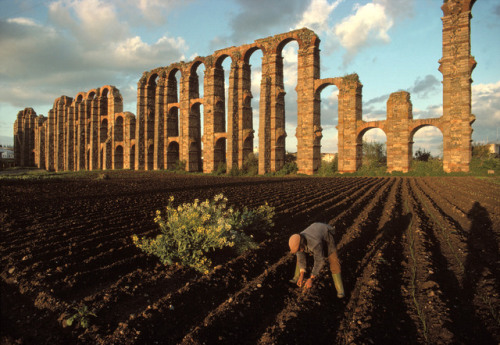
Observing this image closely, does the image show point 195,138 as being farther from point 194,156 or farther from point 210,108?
point 210,108

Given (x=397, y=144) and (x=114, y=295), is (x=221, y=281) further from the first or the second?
(x=397, y=144)

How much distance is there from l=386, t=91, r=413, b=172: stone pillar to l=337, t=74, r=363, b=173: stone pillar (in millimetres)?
2384

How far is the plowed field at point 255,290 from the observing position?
11.0ft

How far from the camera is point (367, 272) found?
16.2ft

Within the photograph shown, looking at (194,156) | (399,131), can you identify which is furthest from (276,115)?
(194,156)

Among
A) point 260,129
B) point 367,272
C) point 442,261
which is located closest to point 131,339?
point 367,272

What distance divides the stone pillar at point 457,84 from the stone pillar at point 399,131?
2527mm

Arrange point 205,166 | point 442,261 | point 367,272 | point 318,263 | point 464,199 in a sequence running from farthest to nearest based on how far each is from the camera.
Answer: point 205,166
point 464,199
point 442,261
point 367,272
point 318,263

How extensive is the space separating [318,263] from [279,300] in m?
0.74

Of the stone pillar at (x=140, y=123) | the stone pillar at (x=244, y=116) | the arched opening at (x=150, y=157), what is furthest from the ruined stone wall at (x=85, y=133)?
the stone pillar at (x=244, y=116)

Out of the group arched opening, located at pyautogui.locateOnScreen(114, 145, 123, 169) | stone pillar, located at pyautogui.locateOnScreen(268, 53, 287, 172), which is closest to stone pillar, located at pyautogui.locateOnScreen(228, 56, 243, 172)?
stone pillar, located at pyautogui.locateOnScreen(268, 53, 287, 172)

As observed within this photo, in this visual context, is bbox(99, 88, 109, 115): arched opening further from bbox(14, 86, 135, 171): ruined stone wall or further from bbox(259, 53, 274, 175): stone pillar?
bbox(259, 53, 274, 175): stone pillar

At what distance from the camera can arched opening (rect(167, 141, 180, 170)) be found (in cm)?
3612

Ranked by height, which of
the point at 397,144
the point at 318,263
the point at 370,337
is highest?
the point at 397,144
